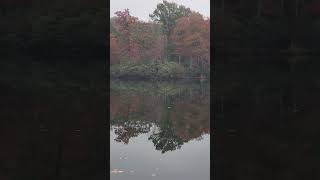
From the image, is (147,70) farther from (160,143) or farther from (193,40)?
(160,143)

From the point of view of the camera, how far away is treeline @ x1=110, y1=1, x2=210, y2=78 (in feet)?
161

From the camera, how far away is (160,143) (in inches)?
499
